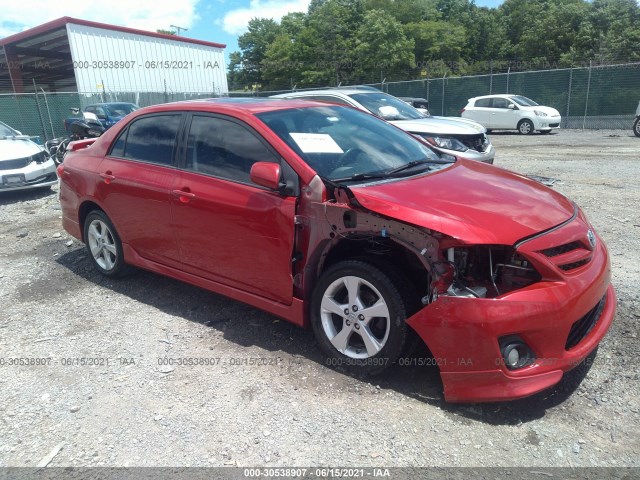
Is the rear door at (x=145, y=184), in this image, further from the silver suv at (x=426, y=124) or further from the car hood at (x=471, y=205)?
the silver suv at (x=426, y=124)

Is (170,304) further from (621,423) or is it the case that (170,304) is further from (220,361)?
(621,423)

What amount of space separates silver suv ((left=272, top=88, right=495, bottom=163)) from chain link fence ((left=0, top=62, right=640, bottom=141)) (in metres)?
13.7

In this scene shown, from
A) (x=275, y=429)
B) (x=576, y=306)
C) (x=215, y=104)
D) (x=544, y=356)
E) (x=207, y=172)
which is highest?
(x=215, y=104)

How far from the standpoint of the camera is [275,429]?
272 centimetres

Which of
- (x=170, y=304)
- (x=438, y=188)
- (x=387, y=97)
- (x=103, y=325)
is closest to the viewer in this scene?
(x=438, y=188)

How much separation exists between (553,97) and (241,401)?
21.9 metres

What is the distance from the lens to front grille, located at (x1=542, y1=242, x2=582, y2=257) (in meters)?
2.68

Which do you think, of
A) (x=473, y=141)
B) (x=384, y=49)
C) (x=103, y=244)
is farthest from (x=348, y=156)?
(x=384, y=49)

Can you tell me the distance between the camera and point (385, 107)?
9086 millimetres

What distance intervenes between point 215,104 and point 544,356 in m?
2.95

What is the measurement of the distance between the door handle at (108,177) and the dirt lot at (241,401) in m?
1.06

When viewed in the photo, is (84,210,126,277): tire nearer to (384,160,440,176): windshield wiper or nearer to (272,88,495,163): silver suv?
(384,160,440,176): windshield wiper

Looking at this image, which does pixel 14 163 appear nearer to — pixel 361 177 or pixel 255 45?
pixel 361 177

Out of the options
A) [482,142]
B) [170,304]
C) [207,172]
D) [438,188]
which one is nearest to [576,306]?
[438,188]
